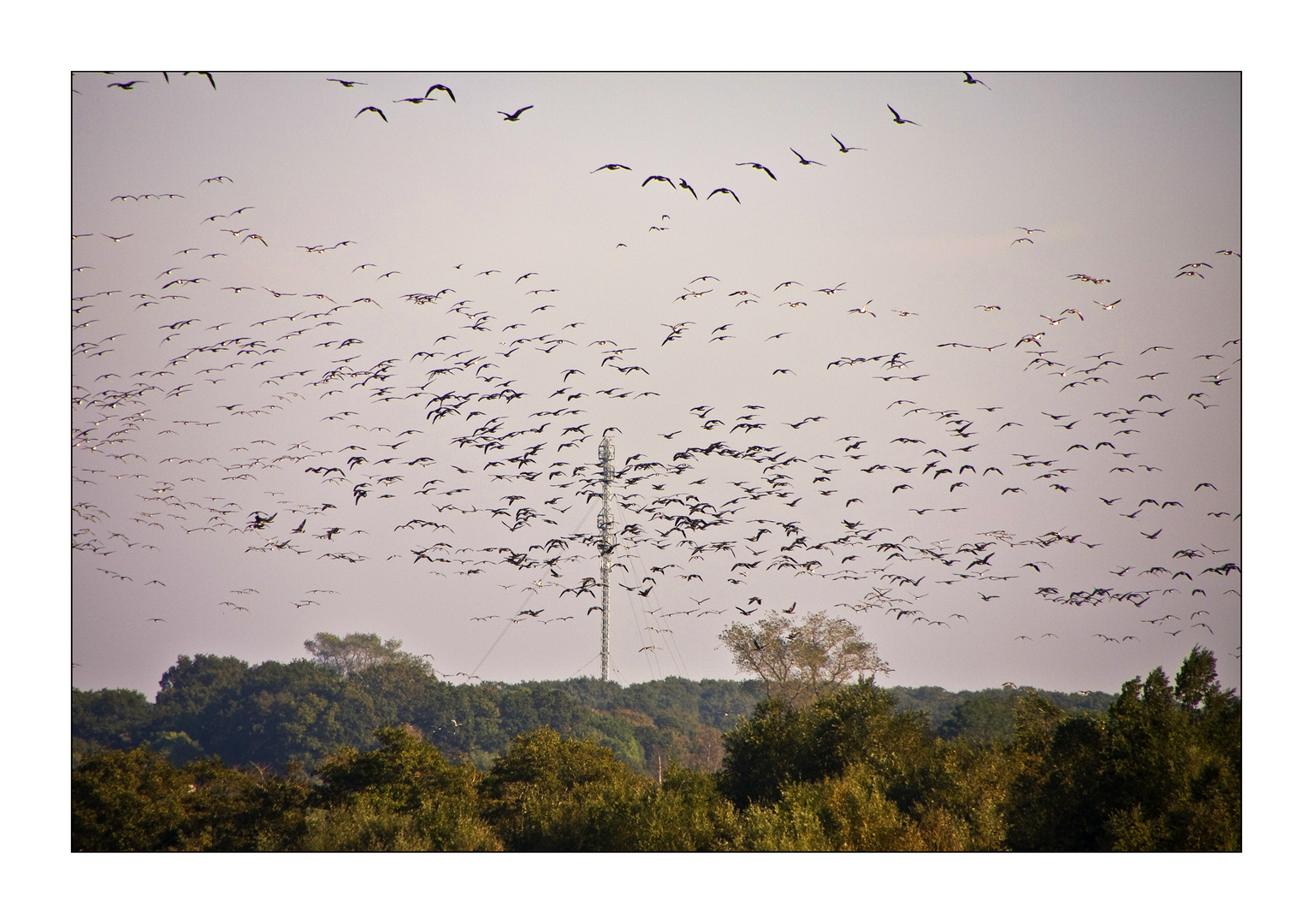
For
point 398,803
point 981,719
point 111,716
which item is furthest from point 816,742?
point 111,716

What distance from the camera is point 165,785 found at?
46562 millimetres

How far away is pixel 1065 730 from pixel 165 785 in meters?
35.3

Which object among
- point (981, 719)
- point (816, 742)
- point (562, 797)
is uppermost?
point (816, 742)

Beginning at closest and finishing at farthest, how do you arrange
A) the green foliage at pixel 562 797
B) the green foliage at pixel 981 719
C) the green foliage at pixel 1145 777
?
the green foliage at pixel 1145 777 → the green foliage at pixel 562 797 → the green foliage at pixel 981 719

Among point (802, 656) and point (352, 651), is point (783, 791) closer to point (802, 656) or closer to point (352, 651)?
point (802, 656)

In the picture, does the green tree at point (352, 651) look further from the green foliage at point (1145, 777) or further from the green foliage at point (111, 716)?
the green foliage at point (1145, 777)

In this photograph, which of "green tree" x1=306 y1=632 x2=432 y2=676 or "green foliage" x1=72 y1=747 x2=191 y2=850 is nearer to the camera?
"green foliage" x1=72 y1=747 x2=191 y2=850

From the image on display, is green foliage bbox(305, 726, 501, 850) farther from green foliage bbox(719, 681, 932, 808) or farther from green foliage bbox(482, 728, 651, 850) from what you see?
green foliage bbox(719, 681, 932, 808)

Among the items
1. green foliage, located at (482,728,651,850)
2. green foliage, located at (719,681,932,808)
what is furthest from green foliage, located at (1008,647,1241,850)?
green foliage, located at (482,728,651,850)

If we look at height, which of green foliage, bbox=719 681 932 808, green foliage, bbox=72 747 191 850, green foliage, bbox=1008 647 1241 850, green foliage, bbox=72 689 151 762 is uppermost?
green foliage, bbox=1008 647 1241 850

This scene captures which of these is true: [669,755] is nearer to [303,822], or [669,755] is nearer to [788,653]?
[788,653]

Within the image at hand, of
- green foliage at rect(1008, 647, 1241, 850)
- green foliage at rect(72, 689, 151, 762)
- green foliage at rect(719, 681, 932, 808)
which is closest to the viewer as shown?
green foliage at rect(1008, 647, 1241, 850)

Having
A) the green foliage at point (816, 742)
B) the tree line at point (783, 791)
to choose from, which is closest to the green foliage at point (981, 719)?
the tree line at point (783, 791)

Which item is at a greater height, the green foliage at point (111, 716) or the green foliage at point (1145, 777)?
the green foliage at point (1145, 777)
